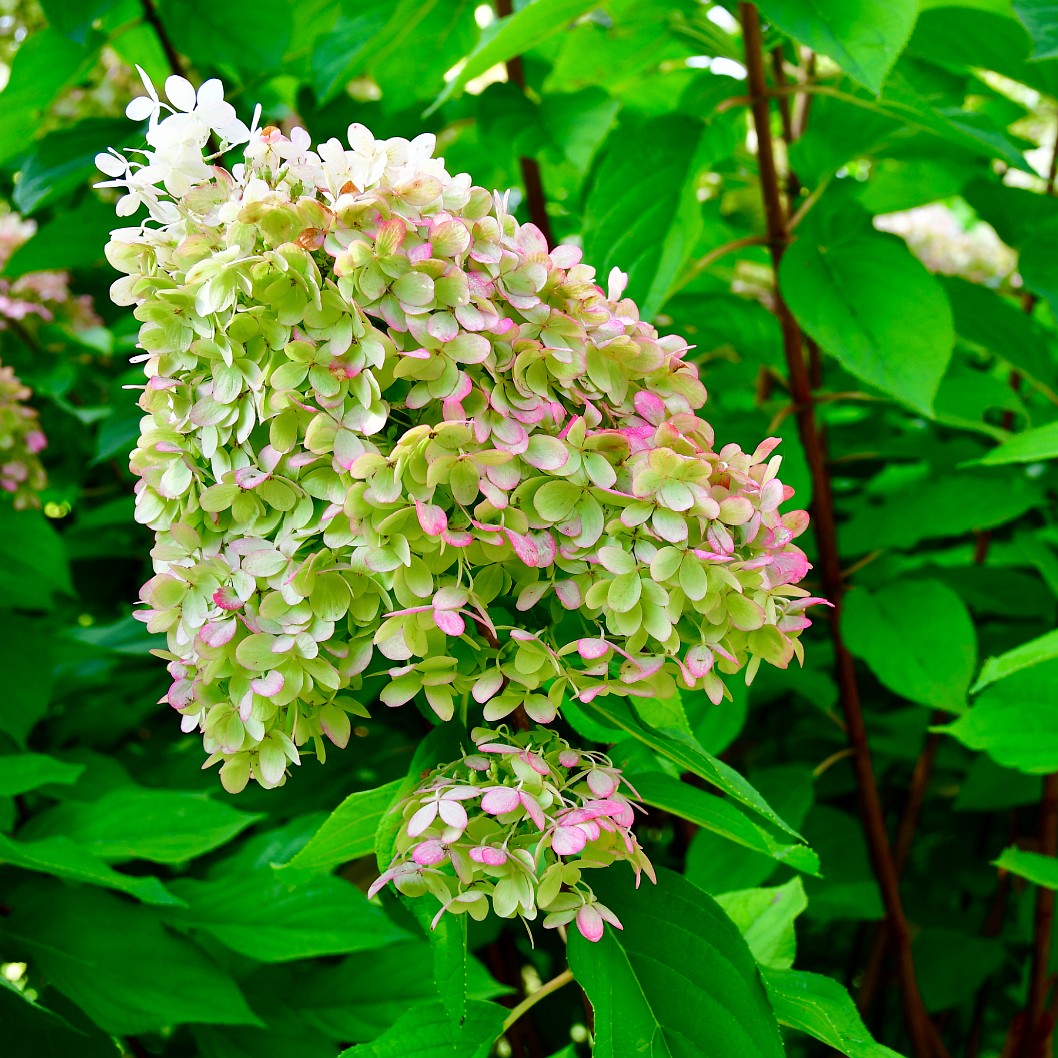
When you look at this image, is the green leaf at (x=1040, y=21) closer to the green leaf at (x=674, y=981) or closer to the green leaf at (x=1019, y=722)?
the green leaf at (x=1019, y=722)

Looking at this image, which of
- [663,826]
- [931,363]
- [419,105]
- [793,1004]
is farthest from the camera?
[663,826]

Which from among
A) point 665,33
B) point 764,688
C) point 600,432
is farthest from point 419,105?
point 600,432

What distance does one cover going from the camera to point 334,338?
1.65 ft

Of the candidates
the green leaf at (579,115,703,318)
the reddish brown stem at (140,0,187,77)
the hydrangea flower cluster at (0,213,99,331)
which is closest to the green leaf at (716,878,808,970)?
the green leaf at (579,115,703,318)

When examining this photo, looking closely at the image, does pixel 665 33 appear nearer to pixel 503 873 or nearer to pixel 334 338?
pixel 334 338

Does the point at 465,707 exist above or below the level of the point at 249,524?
below

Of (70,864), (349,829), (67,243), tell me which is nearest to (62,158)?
(67,243)

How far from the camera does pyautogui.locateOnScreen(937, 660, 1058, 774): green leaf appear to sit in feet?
3.04

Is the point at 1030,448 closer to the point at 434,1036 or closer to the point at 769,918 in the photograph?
the point at 769,918

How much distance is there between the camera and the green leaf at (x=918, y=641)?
3.55ft

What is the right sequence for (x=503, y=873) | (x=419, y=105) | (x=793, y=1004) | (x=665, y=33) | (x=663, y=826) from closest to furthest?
(x=503, y=873) → (x=793, y=1004) → (x=665, y=33) → (x=419, y=105) → (x=663, y=826)

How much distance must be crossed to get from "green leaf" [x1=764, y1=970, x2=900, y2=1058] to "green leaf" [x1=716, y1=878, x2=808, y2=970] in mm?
83

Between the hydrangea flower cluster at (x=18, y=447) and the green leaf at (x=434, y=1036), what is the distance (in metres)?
0.93

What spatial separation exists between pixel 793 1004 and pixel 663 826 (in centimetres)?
92
